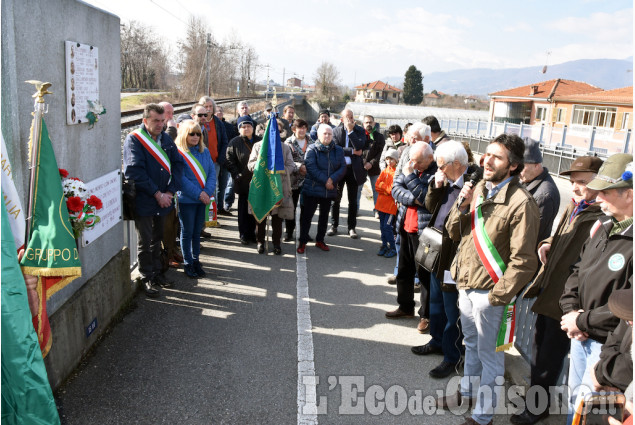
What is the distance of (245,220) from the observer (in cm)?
814

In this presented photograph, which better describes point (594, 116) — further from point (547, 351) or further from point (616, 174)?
point (616, 174)

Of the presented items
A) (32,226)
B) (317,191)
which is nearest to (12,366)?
(32,226)

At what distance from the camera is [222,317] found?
5.39m

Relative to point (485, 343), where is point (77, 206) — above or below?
above

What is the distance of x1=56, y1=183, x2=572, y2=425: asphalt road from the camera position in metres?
3.77

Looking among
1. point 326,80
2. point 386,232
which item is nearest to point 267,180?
point 386,232

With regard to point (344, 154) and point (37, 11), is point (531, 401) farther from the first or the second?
point (344, 154)

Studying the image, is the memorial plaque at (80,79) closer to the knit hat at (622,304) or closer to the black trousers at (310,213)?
the black trousers at (310,213)

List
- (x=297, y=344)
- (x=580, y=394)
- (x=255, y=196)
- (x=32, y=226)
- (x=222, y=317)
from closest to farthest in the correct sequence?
(x=580, y=394), (x=32, y=226), (x=297, y=344), (x=222, y=317), (x=255, y=196)

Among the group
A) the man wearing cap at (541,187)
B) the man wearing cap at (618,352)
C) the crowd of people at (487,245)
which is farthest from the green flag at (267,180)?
the man wearing cap at (618,352)

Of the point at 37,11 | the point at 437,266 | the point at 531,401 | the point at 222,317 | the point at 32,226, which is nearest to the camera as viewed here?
the point at 32,226

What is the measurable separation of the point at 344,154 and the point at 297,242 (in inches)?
66.8

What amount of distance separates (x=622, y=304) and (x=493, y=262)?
106 cm

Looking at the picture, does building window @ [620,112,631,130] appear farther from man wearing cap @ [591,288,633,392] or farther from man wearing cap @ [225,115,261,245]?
man wearing cap @ [591,288,633,392]
